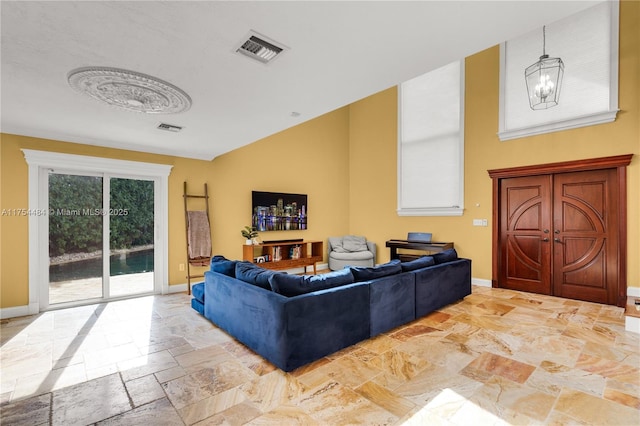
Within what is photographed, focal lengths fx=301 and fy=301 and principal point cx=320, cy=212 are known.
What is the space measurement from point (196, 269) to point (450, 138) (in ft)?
18.0

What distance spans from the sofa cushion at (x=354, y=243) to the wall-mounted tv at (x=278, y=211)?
1104 mm

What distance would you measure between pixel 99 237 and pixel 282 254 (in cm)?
315

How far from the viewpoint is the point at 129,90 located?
2.62m

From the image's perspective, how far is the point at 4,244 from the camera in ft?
12.7

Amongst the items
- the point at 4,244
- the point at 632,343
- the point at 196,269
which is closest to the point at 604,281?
Result: the point at 632,343

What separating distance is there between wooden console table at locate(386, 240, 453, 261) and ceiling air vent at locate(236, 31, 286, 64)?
4.80 meters

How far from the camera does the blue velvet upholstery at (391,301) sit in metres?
3.11

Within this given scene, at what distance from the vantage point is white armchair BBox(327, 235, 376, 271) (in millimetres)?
6883

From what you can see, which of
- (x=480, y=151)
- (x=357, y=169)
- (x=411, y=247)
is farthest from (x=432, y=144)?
(x=411, y=247)

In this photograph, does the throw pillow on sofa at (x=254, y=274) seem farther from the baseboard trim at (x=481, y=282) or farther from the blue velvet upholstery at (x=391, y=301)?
the baseboard trim at (x=481, y=282)

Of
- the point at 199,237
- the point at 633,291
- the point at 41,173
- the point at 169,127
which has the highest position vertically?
the point at 169,127

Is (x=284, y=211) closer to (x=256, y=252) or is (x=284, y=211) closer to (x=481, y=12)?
(x=256, y=252)

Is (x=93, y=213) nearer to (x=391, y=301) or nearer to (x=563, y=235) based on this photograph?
(x=391, y=301)

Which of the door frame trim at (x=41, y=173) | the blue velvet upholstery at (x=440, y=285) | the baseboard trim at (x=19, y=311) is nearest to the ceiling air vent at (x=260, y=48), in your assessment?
the blue velvet upholstery at (x=440, y=285)
